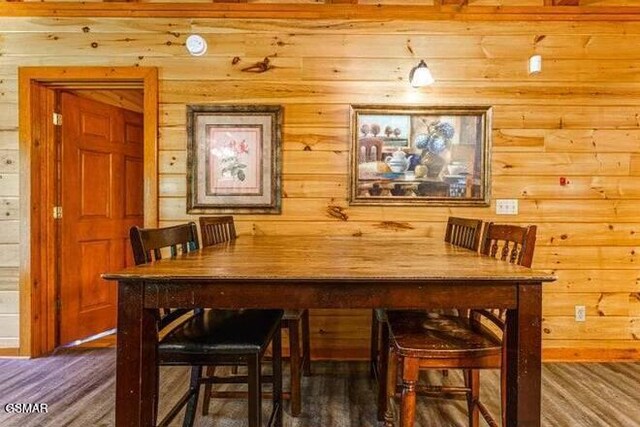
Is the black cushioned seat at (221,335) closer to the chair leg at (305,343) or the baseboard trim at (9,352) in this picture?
the chair leg at (305,343)

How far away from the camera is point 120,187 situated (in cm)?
337

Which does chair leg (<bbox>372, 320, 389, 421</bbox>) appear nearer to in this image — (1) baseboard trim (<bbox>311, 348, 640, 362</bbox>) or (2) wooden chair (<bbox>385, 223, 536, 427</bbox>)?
(2) wooden chair (<bbox>385, 223, 536, 427</bbox>)

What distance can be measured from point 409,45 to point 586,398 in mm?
2512

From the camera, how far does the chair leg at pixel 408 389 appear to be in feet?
4.69

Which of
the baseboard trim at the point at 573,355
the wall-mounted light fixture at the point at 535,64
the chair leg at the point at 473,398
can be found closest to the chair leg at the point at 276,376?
the chair leg at the point at 473,398

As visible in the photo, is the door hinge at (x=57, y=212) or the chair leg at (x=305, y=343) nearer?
the chair leg at (x=305, y=343)

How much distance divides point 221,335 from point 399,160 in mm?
1831

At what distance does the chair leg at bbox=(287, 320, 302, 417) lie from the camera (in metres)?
1.95

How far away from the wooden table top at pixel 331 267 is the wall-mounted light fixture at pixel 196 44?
1.67 metres

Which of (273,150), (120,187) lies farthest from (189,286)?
(120,187)

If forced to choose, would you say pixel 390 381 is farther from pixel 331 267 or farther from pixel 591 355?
pixel 591 355

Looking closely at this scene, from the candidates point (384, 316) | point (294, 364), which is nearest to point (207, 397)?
point (294, 364)

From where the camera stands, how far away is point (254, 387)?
144cm

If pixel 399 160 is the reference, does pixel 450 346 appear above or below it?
below
